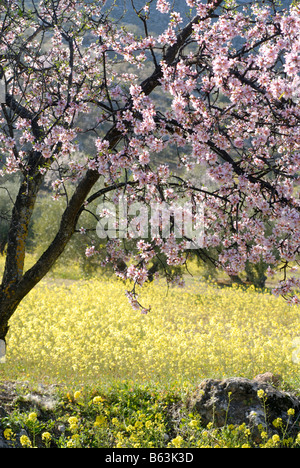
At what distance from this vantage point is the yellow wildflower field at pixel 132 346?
25.8 feet

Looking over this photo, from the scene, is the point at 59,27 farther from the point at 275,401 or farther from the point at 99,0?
the point at 275,401

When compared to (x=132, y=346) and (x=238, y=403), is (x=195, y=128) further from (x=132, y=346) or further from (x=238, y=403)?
(x=132, y=346)

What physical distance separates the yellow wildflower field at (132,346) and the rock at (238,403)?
1.49 m

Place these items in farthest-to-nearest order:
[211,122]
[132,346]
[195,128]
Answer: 1. [132,346]
2. [211,122]
3. [195,128]

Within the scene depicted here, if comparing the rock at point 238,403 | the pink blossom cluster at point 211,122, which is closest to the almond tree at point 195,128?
the pink blossom cluster at point 211,122

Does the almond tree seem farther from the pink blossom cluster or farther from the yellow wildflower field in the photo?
the yellow wildflower field

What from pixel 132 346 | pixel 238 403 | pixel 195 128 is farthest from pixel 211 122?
pixel 132 346

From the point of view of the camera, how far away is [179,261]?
5430 millimetres

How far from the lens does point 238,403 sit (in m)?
Result: 5.44

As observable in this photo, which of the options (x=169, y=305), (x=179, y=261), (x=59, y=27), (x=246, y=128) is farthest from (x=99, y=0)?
(x=169, y=305)

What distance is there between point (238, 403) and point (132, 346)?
4.61 metres

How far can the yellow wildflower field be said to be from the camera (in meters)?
7.87

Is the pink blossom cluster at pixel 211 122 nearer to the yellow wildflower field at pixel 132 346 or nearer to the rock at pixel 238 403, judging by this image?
the rock at pixel 238 403

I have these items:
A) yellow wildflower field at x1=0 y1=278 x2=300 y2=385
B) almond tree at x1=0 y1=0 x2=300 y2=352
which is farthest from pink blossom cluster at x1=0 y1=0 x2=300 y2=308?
yellow wildflower field at x1=0 y1=278 x2=300 y2=385
